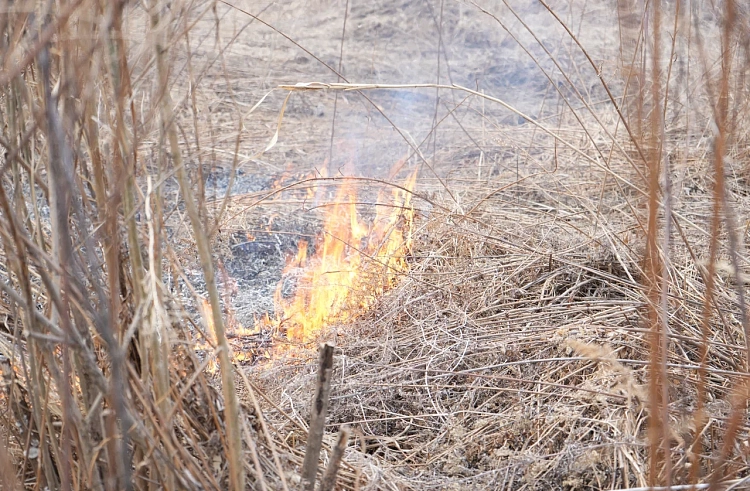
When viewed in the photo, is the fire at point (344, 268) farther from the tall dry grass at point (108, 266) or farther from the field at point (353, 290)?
the tall dry grass at point (108, 266)

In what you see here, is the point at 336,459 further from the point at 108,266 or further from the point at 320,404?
the point at 108,266

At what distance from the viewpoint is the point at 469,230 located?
2.94 m

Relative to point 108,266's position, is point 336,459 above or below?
below

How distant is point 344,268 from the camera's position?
3146 millimetres

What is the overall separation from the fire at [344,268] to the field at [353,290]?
0.02 m

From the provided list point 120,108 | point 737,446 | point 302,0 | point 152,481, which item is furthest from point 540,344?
point 302,0

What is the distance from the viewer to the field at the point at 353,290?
0.93 meters

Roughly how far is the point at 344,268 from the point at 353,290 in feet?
0.90

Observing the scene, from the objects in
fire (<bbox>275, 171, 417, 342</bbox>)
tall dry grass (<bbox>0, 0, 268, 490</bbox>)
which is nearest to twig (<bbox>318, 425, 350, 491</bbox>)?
tall dry grass (<bbox>0, 0, 268, 490</bbox>)

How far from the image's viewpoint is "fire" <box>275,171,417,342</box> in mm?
2830

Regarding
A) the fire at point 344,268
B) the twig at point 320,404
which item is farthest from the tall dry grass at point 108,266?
the fire at point 344,268

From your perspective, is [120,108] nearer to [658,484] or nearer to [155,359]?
[155,359]

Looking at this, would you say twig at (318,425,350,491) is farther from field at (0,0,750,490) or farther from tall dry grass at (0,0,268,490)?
tall dry grass at (0,0,268,490)

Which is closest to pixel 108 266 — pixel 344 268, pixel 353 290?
pixel 353 290
